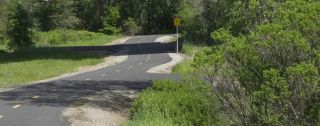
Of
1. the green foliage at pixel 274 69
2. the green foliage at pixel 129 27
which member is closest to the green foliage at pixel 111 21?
the green foliage at pixel 129 27

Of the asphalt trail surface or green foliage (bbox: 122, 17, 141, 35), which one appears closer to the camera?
the asphalt trail surface

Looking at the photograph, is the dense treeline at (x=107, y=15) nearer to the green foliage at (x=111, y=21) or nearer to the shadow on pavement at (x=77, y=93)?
the green foliage at (x=111, y=21)

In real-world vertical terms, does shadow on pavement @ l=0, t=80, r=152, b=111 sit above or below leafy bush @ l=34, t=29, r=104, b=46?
above

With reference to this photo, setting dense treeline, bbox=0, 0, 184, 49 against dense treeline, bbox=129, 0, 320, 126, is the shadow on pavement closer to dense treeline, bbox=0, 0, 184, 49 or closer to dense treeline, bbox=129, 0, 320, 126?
dense treeline, bbox=129, 0, 320, 126

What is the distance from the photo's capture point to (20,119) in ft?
45.5

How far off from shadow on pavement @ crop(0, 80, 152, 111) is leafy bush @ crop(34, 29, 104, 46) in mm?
42478

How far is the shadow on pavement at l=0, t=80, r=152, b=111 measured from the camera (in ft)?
56.6

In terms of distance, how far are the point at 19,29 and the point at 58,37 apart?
15853 mm

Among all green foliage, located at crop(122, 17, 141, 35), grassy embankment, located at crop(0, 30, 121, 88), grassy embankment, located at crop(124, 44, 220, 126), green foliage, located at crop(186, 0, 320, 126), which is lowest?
green foliage, located at crop(122, 17, 141, 35)

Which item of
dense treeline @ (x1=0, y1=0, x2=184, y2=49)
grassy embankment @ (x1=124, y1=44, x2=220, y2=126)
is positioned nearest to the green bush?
grassy embankment @ (x1=124, y1=44, x2=220, y2=126)

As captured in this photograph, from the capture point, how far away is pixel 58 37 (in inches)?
2896

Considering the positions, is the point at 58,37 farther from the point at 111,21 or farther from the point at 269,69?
the point at 269,69

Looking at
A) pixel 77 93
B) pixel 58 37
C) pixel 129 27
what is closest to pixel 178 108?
pixel 77 93

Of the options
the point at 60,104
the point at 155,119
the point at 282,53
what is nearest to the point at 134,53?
the point at 60,104
